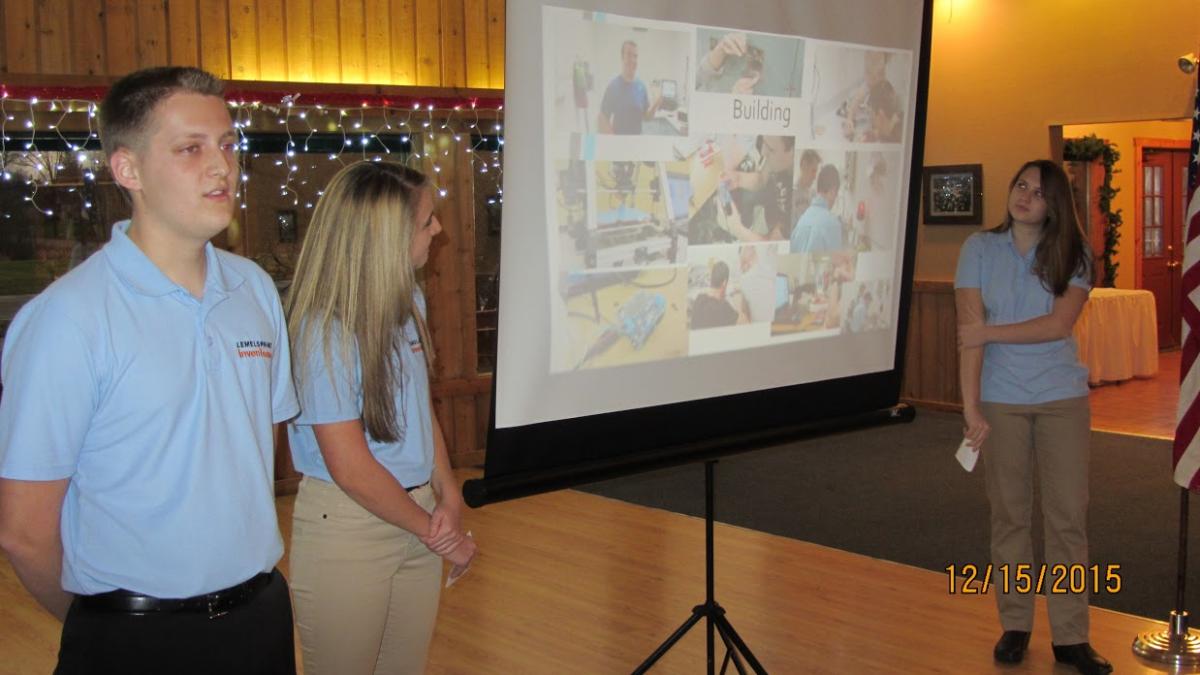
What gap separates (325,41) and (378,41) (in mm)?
401

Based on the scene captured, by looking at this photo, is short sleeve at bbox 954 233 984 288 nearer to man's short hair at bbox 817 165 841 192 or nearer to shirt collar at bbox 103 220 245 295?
man's short hair at bbox 817 165 841 192

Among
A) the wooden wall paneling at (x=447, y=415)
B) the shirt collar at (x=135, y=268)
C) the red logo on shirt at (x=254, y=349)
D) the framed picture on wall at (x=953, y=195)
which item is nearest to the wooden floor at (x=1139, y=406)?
the framed picture on wall at (x=953, y=195)

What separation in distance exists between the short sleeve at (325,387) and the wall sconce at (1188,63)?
7.72 meters

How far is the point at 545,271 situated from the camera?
2701 mm

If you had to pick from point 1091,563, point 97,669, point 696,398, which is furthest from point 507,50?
point 1091,563

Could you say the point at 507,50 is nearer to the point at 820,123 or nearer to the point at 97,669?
the point at 820,123

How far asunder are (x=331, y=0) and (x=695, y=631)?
4950 millimetres

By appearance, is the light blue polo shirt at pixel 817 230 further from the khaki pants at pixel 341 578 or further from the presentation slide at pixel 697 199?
the khaki pants at pixel 341 578

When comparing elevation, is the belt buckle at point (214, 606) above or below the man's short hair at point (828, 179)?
below

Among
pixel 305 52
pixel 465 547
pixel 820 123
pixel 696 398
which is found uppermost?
pixel 305 52

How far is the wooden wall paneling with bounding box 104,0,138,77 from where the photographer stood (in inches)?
258

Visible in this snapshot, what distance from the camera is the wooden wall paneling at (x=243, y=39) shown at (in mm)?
6969

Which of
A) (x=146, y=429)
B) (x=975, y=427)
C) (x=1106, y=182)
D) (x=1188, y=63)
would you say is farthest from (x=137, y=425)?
(x=1106, y=182)

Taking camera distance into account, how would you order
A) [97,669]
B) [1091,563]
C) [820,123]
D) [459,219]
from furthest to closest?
[459,219] < [1091,563] < [820,123] < [97,669]
